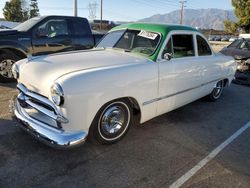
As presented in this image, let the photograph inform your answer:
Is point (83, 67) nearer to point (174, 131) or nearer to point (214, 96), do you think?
point (174, 131)

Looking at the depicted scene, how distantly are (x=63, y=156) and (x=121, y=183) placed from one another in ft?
3.04

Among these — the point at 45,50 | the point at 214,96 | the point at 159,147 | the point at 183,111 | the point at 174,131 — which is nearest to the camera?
the point at 159,147

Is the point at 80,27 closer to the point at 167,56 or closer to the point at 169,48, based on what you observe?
the point at 169,48

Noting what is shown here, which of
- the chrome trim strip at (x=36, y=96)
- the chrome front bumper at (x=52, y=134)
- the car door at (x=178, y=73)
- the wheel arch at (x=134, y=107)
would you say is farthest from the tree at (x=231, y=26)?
the chrome front bumper at (x=52, y=134)

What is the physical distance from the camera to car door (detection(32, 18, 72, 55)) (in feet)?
23.7

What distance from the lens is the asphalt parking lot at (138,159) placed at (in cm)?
308

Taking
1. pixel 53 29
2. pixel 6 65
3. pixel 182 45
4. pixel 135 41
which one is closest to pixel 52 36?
pixel 53 29

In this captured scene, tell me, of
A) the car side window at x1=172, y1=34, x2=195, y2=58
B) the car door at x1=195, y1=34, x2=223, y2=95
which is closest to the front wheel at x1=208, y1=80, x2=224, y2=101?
the car door at x1=195, y1=34, x2=223, y2=95

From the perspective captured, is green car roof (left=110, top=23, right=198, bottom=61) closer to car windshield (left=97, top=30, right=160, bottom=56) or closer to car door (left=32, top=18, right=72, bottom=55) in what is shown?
car windshield (left=97, top=30, right=160, bottom=56)

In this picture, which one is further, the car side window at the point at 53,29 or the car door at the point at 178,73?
the car side window at the point at 53,29

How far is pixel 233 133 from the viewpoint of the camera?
15.0 ft

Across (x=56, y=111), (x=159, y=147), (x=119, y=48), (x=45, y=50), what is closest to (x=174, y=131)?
(x=159, y=147)

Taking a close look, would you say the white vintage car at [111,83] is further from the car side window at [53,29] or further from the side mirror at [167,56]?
the car side window at [53,29]

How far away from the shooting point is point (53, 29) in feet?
24.8
